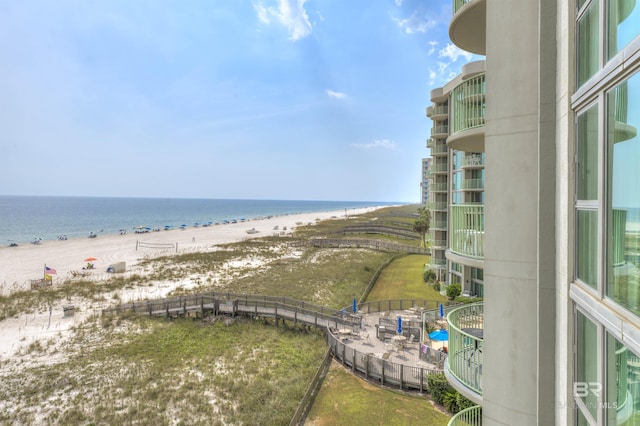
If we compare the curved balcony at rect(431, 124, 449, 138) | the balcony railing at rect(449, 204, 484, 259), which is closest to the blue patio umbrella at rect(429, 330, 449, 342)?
the balcony railing at rect(449, 204, 484, 259)

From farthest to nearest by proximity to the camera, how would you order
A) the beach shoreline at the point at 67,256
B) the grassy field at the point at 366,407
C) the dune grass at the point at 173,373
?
the beach shoreline at the point at 67,256 < the dune grass at the point at 173,373 < the grassy field at the point at 366,407

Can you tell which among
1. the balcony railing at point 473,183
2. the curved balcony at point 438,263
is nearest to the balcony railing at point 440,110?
the balcony railing at point 473,183

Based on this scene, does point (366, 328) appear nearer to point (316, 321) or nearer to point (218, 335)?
point (316, 321)

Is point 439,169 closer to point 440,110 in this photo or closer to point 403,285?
point 440,110

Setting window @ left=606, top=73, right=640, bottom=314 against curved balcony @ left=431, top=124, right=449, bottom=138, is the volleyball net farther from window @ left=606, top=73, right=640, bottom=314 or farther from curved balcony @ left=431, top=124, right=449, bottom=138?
window @ left=606, top=73, right=640, bottom=314

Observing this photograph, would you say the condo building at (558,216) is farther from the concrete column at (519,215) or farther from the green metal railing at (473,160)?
the green metal railing at (473,160)

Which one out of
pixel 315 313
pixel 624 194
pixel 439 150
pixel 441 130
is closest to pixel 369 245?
pixel 439 150
